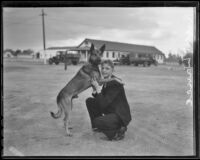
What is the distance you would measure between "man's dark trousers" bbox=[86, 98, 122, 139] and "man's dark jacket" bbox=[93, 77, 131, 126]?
1.9 inches

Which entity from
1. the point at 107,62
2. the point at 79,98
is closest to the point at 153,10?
the point at 107,62

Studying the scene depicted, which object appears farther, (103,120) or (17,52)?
(17,52)

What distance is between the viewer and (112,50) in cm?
251

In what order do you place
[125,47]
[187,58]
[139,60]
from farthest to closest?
[139,60] < [125,47] < [187,58]

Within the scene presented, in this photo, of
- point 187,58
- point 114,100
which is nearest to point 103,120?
point 114,100

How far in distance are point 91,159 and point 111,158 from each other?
21cm

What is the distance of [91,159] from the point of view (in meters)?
2.38

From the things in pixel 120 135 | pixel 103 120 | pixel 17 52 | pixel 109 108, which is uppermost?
pixel 17 52

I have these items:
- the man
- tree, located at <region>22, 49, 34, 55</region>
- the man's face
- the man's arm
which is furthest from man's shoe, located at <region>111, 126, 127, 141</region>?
tree, located at <region>22, 49, 34, 55</region>

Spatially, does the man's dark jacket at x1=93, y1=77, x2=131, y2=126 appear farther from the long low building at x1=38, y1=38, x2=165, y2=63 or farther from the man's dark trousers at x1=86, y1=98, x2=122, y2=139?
the long low building at x1=38, y1=38, x2=165, y2=63

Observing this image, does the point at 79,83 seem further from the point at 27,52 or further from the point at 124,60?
the point at 27,52

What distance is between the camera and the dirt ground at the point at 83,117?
240 cm

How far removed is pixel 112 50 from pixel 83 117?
2.62ft

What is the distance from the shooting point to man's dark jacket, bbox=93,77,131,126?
Answer: 2451 millimetres
